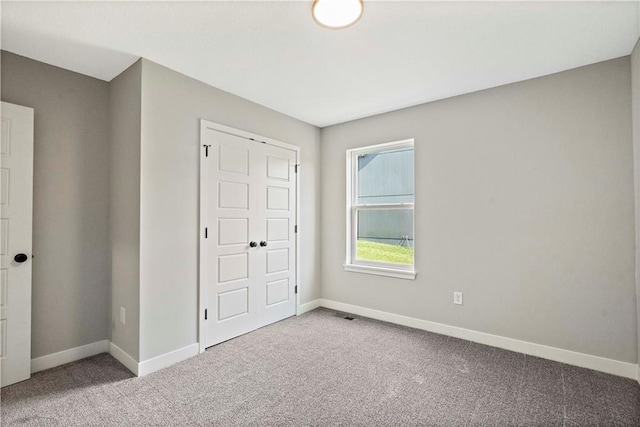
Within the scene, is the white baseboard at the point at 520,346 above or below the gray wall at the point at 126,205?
below

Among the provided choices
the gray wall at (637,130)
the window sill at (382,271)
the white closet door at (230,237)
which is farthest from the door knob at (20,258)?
the gray wall at (637,130)

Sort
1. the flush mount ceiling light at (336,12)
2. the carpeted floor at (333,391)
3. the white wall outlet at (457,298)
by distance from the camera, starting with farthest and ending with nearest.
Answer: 1. the white wall outlet at (457,298)
2. the carpeted floor at (333,391)
3. the flush mount ceiling light at (336,12)

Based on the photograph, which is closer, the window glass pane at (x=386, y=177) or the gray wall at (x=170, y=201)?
the gray wall at (x=170, y=201)

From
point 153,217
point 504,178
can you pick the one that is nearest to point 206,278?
point 153,217

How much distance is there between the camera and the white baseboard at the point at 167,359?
2.48 meters

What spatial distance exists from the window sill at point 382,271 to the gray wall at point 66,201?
2.70 meters

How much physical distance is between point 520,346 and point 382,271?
59.9 inches

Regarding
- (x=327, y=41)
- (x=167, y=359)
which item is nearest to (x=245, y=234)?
(x=167, y=359)

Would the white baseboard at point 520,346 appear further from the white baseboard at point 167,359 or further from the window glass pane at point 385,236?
the white baseboard at point 167,359

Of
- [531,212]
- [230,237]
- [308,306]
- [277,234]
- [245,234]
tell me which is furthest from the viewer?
[308,306]

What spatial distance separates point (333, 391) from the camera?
2.23 meters

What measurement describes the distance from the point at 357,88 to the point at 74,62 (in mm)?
2479

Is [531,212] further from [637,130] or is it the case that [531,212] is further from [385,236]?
[385,236]

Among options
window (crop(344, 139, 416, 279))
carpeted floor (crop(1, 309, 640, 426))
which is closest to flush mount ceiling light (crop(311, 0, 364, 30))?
window (crop(344, 139, 416, 279))
